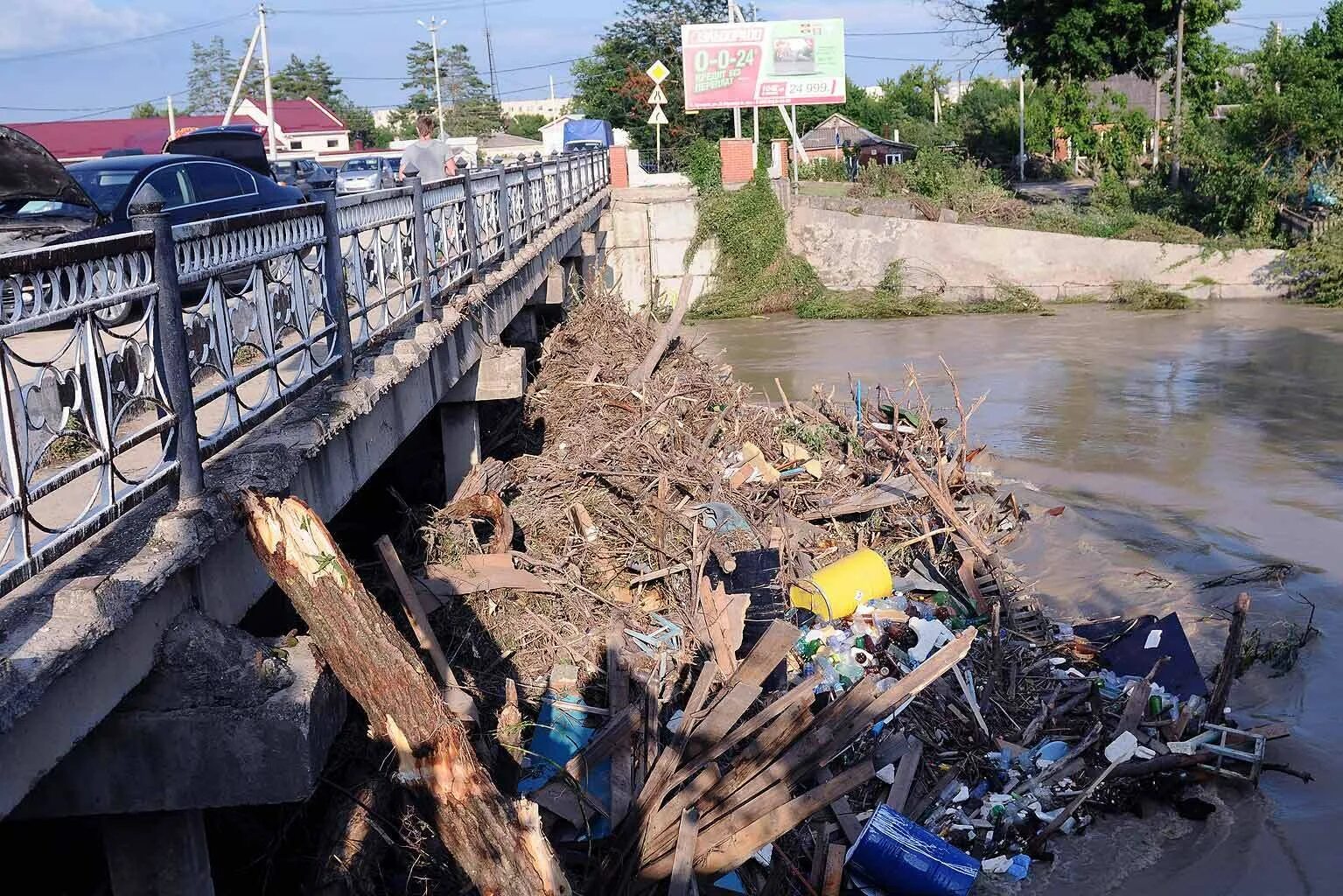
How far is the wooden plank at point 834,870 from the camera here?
5609 millimetres

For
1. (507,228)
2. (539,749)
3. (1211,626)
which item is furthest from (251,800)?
(507,228)

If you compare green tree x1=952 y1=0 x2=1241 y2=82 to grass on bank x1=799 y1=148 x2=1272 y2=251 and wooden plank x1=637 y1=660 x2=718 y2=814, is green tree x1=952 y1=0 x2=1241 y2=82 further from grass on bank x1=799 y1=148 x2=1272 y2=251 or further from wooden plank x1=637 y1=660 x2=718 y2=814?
wooden plank x1=637 y1=660 x2=718 y2=814

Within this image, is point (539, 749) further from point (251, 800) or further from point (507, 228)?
point (507, 228)

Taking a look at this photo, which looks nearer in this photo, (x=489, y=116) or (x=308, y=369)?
(x=308, y=369)

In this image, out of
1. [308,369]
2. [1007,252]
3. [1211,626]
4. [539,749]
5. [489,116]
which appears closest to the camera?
[308,369]

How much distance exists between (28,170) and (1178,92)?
29.6 metres

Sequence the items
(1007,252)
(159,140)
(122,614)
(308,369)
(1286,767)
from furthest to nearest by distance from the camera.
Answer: (159,140) < (1007,252) < (1286,767) < (308,369) < (122,614)

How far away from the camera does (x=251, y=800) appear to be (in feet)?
12.4

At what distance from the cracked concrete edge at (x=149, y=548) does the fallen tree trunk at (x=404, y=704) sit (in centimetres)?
22

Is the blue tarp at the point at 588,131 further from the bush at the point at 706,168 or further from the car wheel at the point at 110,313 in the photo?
the car wheel at the point at 110,313

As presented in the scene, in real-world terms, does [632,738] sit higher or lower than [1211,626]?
higher

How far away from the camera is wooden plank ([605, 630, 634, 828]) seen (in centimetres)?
546

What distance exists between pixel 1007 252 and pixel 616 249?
27.4 ft

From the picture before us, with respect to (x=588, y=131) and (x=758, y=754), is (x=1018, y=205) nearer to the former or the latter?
(x=588, y=131)
